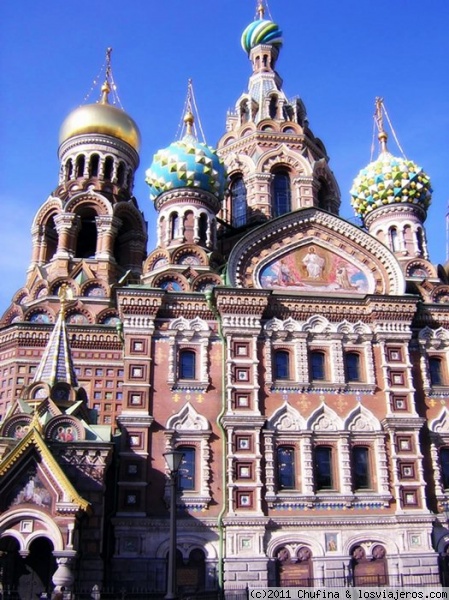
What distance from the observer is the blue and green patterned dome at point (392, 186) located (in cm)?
2072

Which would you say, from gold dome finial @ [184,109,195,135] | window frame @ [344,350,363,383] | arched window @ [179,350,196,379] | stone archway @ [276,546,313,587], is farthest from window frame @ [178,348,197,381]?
gold dome finial @ [184,109,195,135]

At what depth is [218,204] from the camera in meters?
19.6

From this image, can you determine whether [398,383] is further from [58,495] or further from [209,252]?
[58,495]

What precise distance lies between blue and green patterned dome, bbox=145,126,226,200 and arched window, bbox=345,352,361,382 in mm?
6142

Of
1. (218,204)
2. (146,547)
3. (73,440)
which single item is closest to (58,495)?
(73,440)

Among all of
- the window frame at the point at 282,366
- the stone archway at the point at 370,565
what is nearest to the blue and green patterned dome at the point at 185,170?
the window frame at the point at 282,366

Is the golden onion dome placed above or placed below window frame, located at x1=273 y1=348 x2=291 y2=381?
above

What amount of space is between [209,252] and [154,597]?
8648mm

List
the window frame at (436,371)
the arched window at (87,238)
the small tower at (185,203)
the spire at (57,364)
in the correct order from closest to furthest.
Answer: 1. the spire at (57,364)
2. the window frame at (436,371)
3. the small tower at (185,203)
4. the arched window at (87,238)

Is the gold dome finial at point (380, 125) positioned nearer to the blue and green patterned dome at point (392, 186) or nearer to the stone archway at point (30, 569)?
the blue and green patterned dome at point (392, 186)

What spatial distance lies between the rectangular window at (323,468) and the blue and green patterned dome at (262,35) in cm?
1758

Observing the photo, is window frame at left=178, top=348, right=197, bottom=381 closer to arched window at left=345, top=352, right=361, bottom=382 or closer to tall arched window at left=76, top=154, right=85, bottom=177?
arched window at left=345, top=352, right=361, bottom=382

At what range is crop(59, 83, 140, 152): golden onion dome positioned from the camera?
24.3 m

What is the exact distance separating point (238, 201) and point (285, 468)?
10.5m
